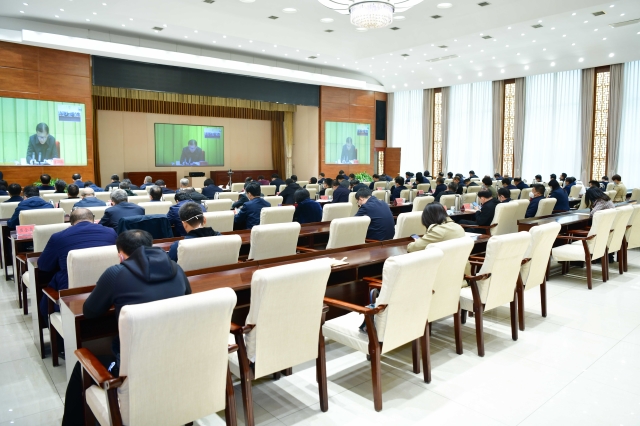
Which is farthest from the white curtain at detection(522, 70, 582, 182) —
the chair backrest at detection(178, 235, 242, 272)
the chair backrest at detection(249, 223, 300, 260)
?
the chair backrest at detection(178, 235, 242, 272)

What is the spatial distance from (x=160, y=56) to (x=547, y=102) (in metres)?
11.8

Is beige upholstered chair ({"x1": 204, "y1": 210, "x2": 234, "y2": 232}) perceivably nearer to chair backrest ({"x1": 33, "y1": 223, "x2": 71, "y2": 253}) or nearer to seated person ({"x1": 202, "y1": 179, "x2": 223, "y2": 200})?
chair backrest ({"x1": 33, "y1": 223, "x2": 71, "y2": 253})

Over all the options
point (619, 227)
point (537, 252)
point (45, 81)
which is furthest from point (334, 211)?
point (45, 81)

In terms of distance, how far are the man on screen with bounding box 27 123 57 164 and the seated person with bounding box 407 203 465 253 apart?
10.9 meters

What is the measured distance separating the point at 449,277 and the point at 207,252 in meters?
1.70

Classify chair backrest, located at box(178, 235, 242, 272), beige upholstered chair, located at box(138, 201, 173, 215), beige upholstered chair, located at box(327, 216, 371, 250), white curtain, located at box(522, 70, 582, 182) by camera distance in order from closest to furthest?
chair backrest, located at box(178, 235, 242, 272)
beige upholstered chair, located at box(327, 216, 371, 250)
beige upholstered chair, located at box(138, 201, 173, 215)
white curtain, located at box(522, 70, 582, 182)

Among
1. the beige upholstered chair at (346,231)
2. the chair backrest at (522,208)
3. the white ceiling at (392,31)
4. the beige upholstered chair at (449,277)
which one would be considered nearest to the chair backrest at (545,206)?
the chair backrest at (522,208)

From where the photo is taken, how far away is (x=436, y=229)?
3.91 metres

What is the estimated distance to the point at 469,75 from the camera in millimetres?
16078

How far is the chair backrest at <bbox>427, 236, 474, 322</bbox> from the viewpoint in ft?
10.6

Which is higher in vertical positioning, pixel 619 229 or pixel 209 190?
pixel 209 190

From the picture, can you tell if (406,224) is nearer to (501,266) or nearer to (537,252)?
(537,252)

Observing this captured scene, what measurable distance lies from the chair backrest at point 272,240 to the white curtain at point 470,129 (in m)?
14.0

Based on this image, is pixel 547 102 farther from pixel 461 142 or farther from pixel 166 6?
pixel 166 6
